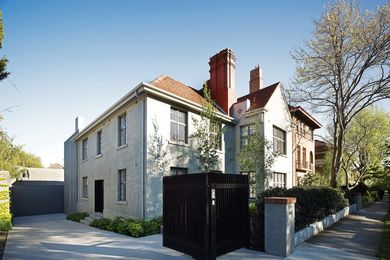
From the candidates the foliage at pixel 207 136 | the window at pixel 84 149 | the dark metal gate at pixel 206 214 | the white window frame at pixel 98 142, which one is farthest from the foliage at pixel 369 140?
the window at pixel 84 149

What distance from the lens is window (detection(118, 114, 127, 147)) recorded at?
48.1 feet

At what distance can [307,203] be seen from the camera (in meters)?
9.83

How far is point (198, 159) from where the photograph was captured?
48.2 ft

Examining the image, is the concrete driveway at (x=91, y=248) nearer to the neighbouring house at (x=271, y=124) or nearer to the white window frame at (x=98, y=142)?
the white window frame at (x=98, y=142)

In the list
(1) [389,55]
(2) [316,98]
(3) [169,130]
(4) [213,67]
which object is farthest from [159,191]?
(1) [389,55]

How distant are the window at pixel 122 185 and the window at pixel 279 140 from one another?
10.4 metres

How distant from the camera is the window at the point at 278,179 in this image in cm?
1898

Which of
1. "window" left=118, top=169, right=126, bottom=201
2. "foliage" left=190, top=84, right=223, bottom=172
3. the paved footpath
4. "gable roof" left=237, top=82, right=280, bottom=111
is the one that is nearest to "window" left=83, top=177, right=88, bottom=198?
"window" left=118, top=169, right=126, bottom=201

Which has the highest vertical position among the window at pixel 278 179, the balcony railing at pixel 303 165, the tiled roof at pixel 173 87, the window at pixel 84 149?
the tiled roof at pixel 173 87

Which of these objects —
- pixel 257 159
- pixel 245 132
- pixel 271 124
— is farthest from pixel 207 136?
pixel 271 124

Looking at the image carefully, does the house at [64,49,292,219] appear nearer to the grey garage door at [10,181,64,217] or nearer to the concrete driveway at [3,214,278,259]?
the grey garage door at [10,181,64,217]

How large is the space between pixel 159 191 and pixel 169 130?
9.73 feet

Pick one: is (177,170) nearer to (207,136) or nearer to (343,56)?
(207,136)

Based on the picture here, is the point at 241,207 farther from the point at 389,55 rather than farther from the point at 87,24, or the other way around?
the point at 389,55
